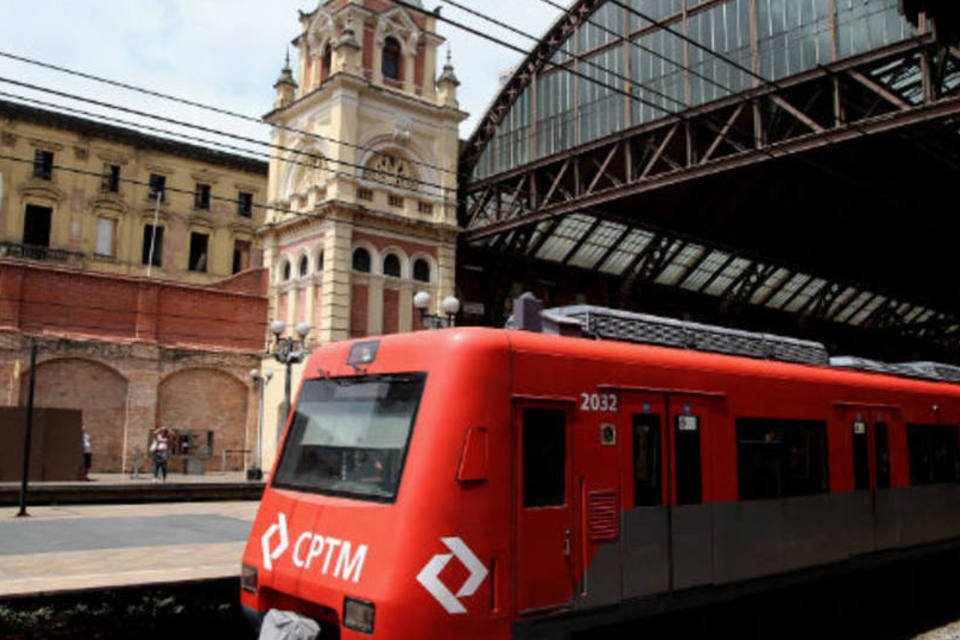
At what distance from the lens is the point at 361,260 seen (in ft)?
98.1

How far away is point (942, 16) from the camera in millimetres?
8508

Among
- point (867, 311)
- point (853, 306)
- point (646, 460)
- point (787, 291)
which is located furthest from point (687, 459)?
point (867, 311)

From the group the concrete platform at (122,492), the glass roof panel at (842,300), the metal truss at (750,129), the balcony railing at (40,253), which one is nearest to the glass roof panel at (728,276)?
the metal truss at (750,129)

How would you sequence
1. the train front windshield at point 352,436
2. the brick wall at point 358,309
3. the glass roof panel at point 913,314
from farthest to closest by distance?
the glass roof panel at point 913,314, the brick wall at point 358,309, the train front windshield at point 352,436

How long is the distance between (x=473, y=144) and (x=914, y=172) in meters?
15.6

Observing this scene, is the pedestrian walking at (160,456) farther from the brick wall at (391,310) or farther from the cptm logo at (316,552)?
the cptm logo at (316,552)

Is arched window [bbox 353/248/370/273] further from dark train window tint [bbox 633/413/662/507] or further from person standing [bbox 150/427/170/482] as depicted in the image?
dark train window tint [bbox 633/413/662/507]

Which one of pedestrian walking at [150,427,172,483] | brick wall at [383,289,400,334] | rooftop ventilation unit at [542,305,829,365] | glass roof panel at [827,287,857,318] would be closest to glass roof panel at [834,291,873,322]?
glass roof panel at [827,287,857,318]

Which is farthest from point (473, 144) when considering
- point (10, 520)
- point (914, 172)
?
point (10, 520)

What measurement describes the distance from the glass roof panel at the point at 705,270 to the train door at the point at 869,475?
27290 mm

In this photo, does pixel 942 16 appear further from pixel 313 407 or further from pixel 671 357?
pixel 313 407

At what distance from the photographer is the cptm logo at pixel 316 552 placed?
6.03 metres

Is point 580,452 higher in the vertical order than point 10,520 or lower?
higher

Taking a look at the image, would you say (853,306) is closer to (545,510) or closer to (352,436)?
(545,510)
